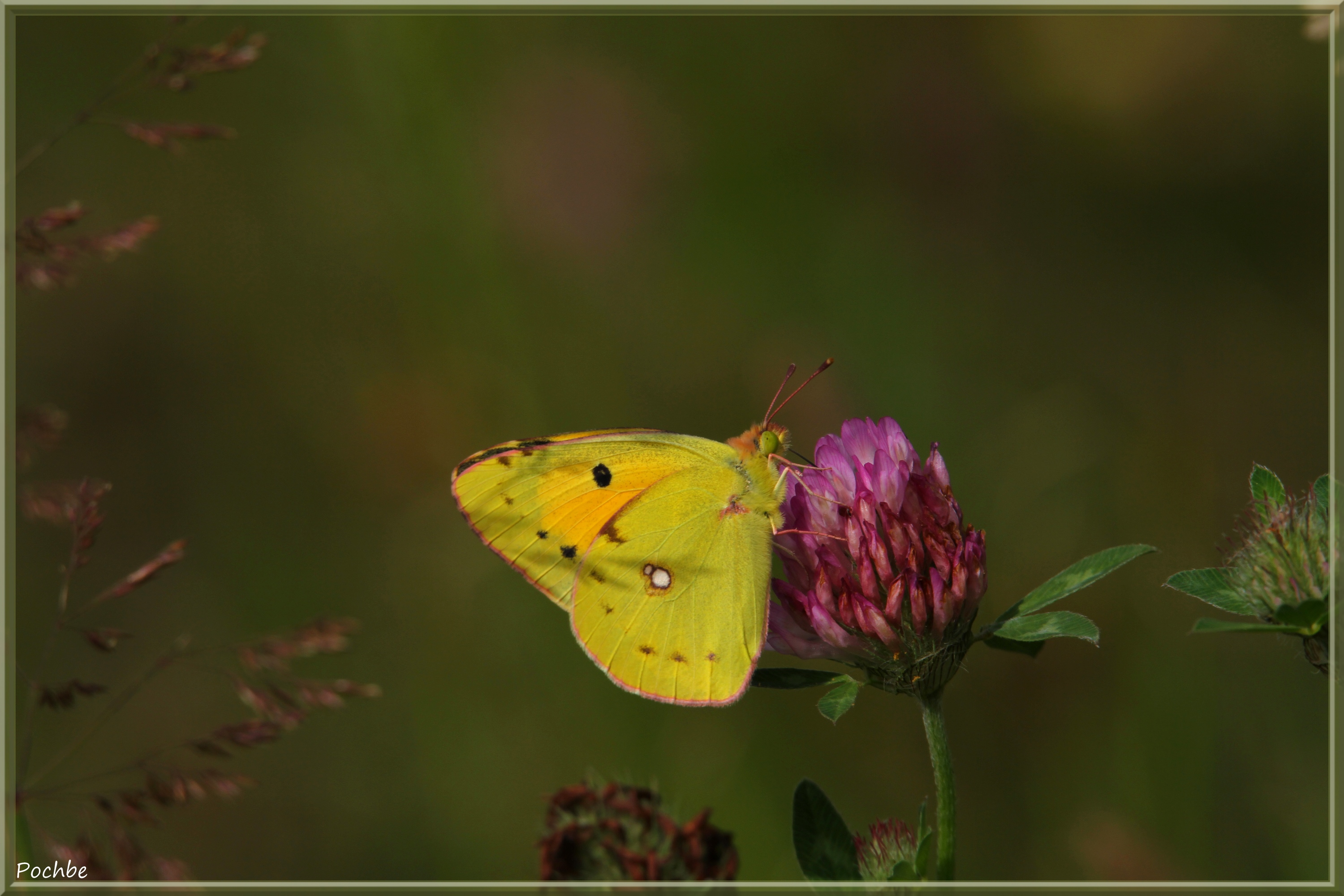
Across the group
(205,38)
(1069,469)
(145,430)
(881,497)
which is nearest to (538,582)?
(881,497)

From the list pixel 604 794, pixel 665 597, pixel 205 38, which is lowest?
pixel 604 794

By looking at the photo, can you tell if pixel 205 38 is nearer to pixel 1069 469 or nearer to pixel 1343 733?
pixel 1069 469

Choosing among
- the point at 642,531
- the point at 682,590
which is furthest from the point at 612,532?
the point at 682,590

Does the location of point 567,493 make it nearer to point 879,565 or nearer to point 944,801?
point 879,565

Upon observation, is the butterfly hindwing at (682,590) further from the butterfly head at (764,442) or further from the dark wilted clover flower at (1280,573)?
the dark wilted clover flower at (1280,573)

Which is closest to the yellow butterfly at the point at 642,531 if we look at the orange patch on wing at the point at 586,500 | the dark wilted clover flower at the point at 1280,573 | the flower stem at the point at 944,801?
the orange patch on wing at the point at 586,500

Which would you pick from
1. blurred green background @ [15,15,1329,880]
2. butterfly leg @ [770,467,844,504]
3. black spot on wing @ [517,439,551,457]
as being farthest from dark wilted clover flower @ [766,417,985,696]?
blurred green background @ [15,15,1329,880]
